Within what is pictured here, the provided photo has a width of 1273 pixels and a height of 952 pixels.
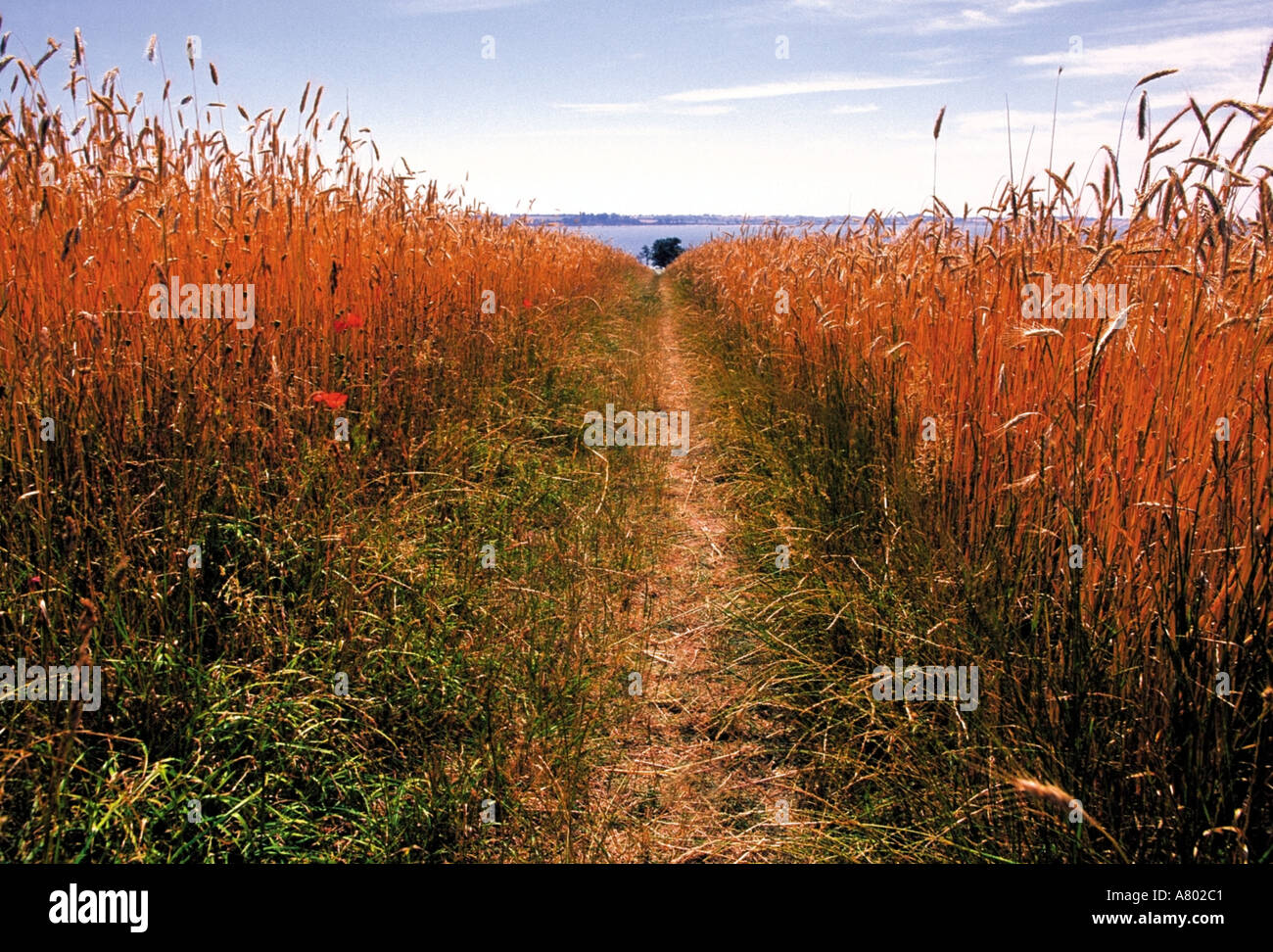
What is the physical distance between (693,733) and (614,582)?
94cm

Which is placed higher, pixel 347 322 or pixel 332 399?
pixel 347 322

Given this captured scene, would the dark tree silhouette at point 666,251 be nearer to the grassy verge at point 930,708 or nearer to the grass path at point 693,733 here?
the grass path at point 693,733

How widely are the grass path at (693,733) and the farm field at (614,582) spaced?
0.01 meters

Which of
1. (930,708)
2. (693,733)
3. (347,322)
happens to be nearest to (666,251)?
(347,322)

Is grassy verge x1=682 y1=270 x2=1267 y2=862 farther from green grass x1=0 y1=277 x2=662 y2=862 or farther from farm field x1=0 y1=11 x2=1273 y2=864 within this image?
green grass x1=0 y1=277 x2=662 y2=862

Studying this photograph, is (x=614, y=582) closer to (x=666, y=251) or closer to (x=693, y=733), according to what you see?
(x=693, y=733)

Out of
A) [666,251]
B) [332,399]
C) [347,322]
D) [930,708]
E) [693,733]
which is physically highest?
[666,251]

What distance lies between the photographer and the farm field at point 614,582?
1557 millimetres

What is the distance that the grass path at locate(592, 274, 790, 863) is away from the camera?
6.08 ft

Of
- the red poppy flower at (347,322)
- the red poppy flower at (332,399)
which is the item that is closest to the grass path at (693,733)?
the red poppy flower at (332,399)

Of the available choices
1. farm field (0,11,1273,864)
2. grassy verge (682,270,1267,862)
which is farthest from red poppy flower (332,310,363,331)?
grassy verge (682,270,1267,862)

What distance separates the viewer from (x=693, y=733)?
7.52ft
